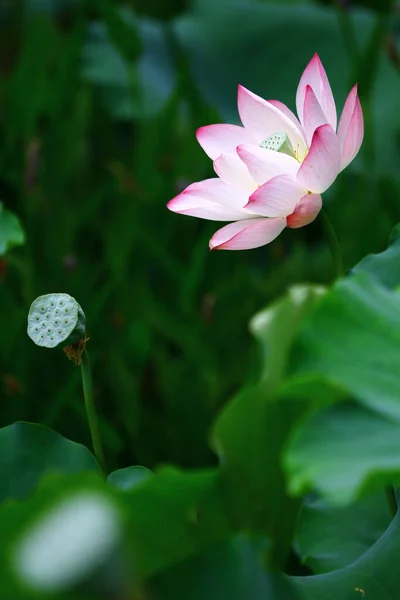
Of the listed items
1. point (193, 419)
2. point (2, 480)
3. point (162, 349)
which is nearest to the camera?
point (2, 480)

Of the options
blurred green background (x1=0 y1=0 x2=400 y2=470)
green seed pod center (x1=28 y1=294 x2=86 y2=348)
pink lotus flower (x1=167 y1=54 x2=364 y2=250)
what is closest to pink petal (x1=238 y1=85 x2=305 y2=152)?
pink lotus flower (x1=167 y1=54 x2=364 y2=250)

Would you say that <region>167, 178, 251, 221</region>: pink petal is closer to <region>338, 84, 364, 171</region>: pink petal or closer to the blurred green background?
<region>338, 84, 364, 171</region>: pink petal

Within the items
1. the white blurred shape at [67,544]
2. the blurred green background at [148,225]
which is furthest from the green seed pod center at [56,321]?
the blurred green background at [148,225]

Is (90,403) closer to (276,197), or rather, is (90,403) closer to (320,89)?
(276,197)

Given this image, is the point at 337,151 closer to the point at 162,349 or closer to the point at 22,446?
the point at 22,446

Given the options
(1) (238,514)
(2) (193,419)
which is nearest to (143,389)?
(2) (193,419)
